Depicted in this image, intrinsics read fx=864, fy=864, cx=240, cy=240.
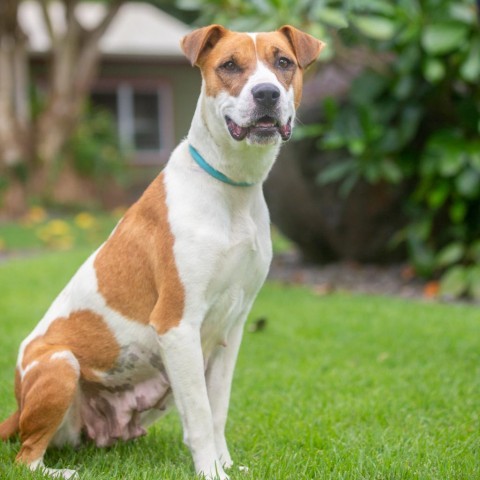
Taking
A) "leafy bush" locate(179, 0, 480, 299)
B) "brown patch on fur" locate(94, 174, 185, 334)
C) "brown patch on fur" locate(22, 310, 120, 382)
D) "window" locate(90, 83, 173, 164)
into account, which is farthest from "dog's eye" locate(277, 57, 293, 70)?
"window" locate(90, 83, 173, 164)

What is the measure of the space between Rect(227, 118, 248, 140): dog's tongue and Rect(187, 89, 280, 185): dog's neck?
0.05 m

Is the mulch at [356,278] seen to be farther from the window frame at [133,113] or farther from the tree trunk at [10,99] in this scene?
the window frame at [133,113]

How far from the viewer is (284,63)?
3551 mm

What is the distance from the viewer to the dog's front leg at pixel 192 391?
340 centimetres

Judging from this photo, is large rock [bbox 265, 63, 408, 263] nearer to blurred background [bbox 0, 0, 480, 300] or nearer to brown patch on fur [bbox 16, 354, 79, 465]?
blurred background [bbox 0, 0, 480, 300]

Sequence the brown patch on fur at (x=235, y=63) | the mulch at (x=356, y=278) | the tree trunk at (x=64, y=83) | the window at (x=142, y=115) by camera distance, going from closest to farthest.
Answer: the brown patch on fur at (x=235, y=63) → the mulch at (x=356, y=278) → the tree trunk at (x=64, y=83) → the window at (x=142, y=115)

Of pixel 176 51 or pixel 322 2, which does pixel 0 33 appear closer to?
pixel 176 51

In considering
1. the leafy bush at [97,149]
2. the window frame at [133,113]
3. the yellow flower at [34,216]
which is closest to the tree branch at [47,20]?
the leafy bush at [97,149]

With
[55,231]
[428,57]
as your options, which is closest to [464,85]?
[428,57]

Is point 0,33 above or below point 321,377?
below

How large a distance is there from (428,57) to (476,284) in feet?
6.64

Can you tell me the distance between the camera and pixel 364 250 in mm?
9219

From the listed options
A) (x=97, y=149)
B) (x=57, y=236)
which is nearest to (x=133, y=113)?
(x=97, y=149)

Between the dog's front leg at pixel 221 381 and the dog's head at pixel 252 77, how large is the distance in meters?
0.88
